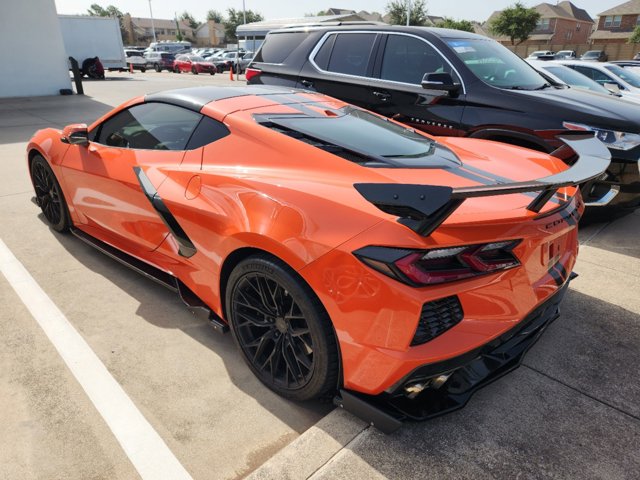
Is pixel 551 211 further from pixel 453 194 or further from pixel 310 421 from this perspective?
pixel 310 421

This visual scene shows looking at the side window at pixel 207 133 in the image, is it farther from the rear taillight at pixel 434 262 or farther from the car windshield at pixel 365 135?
the rear taillight at pixel 434 262

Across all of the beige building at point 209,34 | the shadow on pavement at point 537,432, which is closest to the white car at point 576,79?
the shadow on pavement at point 537,432

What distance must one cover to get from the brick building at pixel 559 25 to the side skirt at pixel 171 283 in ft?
265

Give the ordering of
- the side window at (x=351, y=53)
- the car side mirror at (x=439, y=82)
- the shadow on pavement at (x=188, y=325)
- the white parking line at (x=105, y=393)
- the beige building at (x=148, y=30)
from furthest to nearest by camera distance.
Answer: the beige building at (x=148, y=30) → the side window at (x=351, y=53) → the car side mirror at (x=439, y=82) → the shadow on pavement at (x=188, y=325) → the white parking line at (x=105, y=393)

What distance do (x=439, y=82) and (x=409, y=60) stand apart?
2.40 feet

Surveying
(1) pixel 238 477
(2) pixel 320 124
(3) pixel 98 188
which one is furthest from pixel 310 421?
(3) pixel 98 188

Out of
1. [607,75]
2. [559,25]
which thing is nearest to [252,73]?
[607,75]

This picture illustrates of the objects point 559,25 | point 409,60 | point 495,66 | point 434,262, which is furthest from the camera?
point 559,25

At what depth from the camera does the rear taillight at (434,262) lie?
5.68 feet

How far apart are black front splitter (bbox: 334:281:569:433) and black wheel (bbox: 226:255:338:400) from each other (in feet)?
0.56

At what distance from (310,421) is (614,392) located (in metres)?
1.59

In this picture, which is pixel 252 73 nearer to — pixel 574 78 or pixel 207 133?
pixel 207 133

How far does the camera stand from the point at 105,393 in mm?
2375

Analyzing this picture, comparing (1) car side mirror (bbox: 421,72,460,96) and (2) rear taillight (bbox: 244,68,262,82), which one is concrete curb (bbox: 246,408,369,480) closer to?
(1) car side mirror (bbox: 421,72,460,96)
